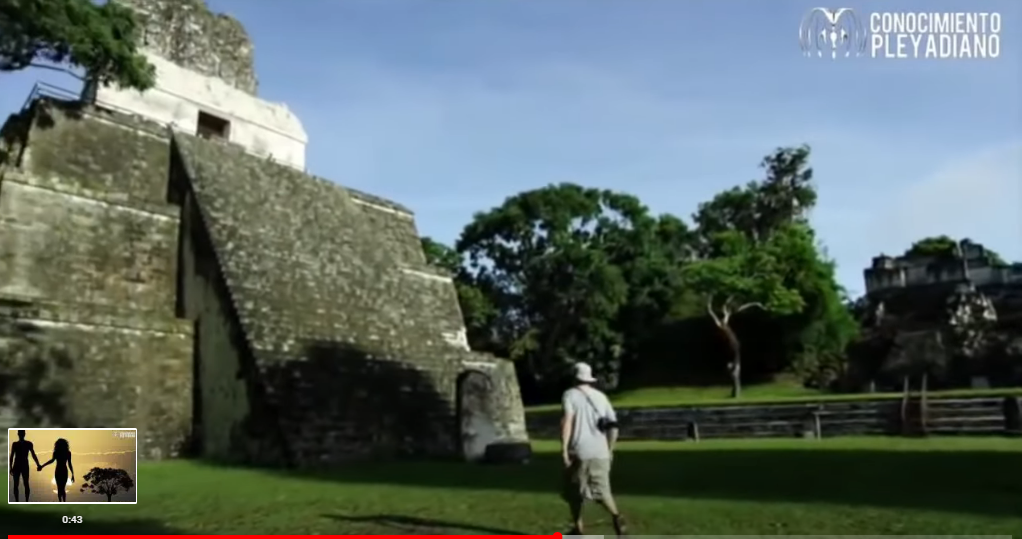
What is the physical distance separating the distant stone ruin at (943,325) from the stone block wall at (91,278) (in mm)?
20994

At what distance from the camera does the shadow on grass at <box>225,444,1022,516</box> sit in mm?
7066

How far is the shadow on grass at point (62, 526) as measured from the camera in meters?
5.98

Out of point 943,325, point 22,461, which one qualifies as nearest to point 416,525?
point 22,461

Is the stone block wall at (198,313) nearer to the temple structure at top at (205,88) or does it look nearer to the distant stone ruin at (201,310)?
the distant stone ruin at (201,310)

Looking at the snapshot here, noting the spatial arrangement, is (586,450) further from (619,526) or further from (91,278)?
(91,278)

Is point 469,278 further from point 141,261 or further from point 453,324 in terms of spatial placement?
point 141,261

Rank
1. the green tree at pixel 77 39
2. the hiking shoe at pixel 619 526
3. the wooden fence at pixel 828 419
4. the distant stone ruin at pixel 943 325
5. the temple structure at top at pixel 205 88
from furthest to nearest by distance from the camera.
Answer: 1. the distant stone ruin at pixel 943 325
2. the temple structure at top at pixel 205 88
3. the wooden fence at pixel 828 419
4. the green tree at pixel 77 39
5. the hiking shoe at pixel 619 526

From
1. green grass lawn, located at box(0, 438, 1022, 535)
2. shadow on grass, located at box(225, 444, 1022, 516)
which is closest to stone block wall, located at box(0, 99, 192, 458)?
green grass lawn, located at box(0, 438, 1022, 535)

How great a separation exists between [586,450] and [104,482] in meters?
4.34

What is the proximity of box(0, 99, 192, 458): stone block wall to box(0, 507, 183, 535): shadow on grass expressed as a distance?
4.17m

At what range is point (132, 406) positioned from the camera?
1136 cm

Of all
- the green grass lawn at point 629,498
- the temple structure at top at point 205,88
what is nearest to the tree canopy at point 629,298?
the temple structure at top at point 205,88

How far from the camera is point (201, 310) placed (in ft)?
41.5

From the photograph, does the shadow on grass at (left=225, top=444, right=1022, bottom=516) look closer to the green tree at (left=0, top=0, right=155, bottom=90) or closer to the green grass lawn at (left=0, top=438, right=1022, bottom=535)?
the green grass lawn at (left=0, top=438, right=1022, bottom=535)
